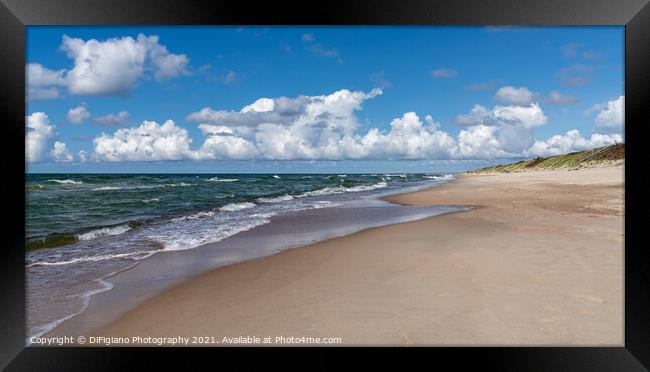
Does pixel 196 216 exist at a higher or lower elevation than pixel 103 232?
higher

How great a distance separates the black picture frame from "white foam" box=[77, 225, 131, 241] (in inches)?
234

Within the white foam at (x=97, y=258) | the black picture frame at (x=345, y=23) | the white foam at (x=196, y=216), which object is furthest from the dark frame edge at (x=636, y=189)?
the white foam at (x=196, y=216)

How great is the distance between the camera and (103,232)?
884 cm

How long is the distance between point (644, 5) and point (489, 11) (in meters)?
1.09

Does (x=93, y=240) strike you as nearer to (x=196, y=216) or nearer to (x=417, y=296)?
(x=196, y=216)

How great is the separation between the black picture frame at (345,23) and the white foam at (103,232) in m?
5.95

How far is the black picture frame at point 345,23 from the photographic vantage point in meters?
2.84

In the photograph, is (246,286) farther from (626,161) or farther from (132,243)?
(132,243)

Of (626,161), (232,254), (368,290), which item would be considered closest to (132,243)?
(232,254)

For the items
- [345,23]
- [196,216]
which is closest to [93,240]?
[196,216]

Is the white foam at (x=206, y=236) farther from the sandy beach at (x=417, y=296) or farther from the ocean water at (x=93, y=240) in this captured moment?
the sandy beach at (x=417, y=296)

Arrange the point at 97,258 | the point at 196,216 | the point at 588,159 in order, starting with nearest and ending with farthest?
the point at 97,258 → the point at 196,216 → the point at 588,159

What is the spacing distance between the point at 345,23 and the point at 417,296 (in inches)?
98.3

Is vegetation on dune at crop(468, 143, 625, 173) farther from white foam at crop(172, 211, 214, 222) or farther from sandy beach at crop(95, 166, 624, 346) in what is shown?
sandy beach at crop(95, 166, 624, 346)
